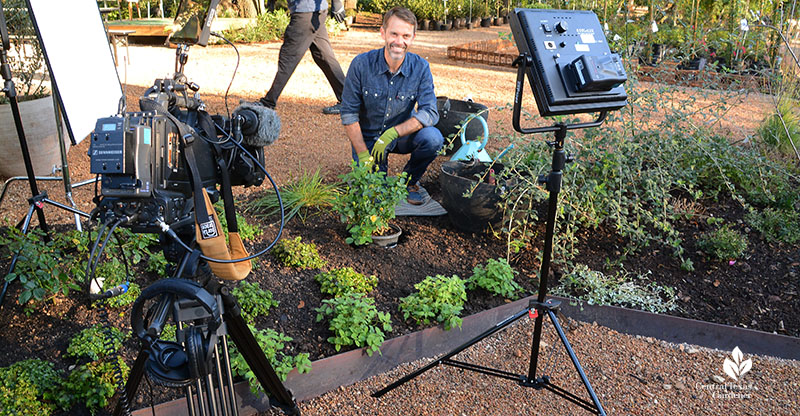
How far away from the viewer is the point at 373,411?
99.8 inches

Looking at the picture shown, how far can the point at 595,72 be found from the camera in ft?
6.49

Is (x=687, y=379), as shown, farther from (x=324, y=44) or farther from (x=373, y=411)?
(x=324, y=44)

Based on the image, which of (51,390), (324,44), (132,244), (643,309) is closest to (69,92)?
(132,244)

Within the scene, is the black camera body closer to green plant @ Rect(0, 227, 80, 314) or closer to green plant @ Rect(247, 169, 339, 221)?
green plant @ Rect(0, 227, 80, 314)

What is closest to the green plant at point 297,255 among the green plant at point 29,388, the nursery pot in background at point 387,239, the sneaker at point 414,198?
the nursery pot in background at point 387,239

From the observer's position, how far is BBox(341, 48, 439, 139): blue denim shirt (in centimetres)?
391

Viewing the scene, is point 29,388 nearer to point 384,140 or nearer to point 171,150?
point 171,150

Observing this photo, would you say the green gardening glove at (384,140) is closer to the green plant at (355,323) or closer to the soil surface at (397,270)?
the soil surface at (397,270)

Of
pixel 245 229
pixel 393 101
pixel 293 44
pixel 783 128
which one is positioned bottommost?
pixel 245 229

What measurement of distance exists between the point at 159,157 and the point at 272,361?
46.6 inches

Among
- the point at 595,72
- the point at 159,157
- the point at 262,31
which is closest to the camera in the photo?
the point at 159,157

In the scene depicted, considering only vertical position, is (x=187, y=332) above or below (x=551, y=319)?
above

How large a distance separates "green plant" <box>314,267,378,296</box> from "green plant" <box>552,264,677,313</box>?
101 cm

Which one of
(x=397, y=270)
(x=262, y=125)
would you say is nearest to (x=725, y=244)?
(x=397, y=270)
